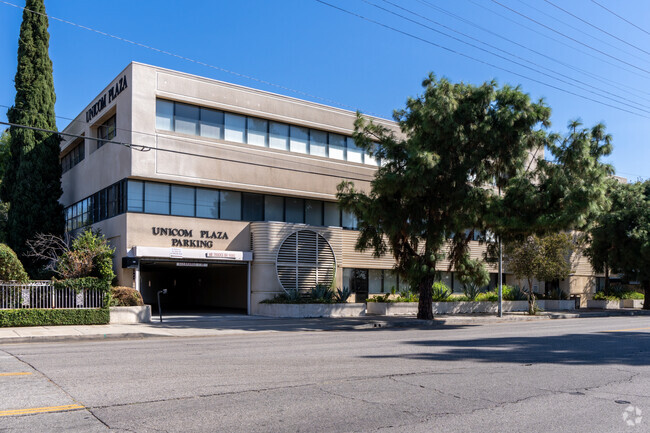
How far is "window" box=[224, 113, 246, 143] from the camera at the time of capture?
28.4 metres

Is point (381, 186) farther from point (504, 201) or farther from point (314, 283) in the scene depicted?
point (314, 283)

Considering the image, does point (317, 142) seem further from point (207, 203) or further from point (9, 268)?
point (9, 268)

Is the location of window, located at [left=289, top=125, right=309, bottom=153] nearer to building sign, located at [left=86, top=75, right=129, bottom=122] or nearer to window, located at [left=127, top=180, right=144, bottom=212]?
window, located at [left=127, top=180, right=144, bottom=212]

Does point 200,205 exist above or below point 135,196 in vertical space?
below

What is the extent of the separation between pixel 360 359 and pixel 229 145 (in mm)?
18033

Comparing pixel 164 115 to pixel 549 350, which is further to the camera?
pixel 164 115

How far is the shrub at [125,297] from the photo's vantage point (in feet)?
75.6

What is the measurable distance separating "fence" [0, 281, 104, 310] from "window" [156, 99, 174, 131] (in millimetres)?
8578

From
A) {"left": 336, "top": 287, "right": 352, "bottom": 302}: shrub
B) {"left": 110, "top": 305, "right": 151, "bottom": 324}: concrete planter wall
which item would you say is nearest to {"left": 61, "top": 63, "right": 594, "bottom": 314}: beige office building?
{"left": 336, "top": 287, "right": 352, "bottom": 302}: shrub

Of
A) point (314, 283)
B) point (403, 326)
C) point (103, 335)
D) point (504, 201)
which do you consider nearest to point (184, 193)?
point (314, 283)

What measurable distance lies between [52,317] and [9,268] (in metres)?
2.35

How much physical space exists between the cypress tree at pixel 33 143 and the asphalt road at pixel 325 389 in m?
19.1

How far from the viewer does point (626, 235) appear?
125ft

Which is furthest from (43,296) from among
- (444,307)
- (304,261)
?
(444,307)
